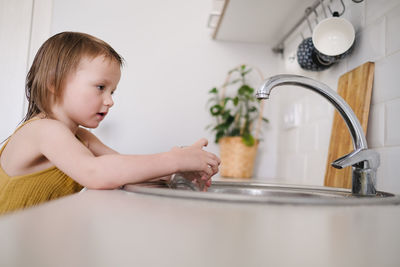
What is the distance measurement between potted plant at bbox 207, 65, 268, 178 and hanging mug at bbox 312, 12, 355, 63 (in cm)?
75

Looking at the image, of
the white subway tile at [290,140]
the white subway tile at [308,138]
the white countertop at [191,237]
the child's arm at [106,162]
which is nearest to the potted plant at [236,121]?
the white subway tile at [290,140]

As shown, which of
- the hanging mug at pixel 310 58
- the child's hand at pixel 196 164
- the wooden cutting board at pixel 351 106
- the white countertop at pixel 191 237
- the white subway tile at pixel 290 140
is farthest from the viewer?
the white subway tile at pixel 290 140

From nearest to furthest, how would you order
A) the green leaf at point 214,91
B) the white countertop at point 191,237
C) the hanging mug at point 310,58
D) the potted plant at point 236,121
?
the white countertop at point 191,237, the hanging mug at point 310,58, the potted plant at point 236,121, the green leaf at point 214,91

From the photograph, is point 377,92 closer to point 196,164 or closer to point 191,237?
point 196,164

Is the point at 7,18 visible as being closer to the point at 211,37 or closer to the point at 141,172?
the point at 211,37

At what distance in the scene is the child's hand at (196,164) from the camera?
712 millimetres

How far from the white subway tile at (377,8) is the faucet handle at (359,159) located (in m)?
0.46

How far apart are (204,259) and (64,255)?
0.07 metres

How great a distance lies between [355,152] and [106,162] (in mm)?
449

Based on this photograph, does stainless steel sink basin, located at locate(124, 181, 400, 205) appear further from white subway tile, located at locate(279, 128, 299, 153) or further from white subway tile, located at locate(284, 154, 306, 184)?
white subway tile, located at locate(279, 128, 299, 153)


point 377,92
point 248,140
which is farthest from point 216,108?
point 377,92

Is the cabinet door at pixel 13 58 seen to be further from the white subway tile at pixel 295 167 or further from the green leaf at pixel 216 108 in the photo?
the white subway tile at pixel 295 167

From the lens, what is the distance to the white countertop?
18 centimetres

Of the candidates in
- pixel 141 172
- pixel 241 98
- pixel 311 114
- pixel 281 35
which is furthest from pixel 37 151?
pixel 281 35
